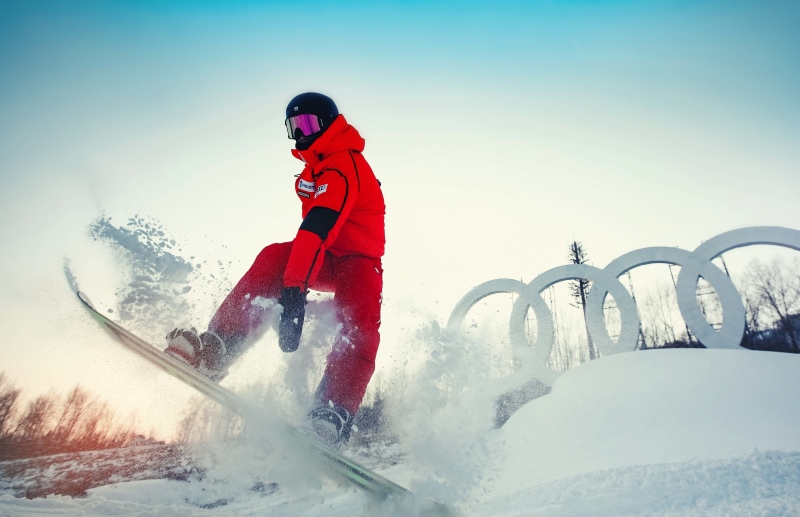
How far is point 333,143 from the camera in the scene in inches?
95.2

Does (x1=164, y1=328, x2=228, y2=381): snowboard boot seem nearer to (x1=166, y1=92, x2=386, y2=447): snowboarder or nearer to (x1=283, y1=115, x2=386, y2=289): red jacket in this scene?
(x1=166, y1=92, x2=386, y2=447): snowboarder

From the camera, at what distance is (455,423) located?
7.72ft

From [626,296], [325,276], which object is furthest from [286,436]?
[626,296]

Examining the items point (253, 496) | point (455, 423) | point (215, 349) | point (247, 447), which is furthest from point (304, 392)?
point (253, 496)

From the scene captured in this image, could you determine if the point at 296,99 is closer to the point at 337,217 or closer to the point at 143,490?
the point at 337,217

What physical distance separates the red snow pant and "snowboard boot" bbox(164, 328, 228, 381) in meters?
0.05

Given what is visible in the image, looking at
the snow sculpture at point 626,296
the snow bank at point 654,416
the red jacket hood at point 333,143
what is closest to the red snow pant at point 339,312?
the red jacket hood at point 333,143

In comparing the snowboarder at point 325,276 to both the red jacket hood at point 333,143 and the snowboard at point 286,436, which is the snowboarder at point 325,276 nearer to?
the red jacket hood at point 333,143

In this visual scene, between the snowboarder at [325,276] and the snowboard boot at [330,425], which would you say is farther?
the snowboarder at [325,276]

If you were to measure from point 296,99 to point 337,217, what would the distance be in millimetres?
987

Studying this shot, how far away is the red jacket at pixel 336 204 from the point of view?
1.99 meters

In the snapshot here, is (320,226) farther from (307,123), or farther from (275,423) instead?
(275,423)

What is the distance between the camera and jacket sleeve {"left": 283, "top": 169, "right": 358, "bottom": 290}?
1962mm

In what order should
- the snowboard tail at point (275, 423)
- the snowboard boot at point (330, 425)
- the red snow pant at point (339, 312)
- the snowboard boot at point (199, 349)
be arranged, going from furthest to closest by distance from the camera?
the red snow pant at point (339, 312)
the snowboard boot at point (199, 349)
the snowboard boot at point (330, 425)
the snowboard tail at point (275, 423)
